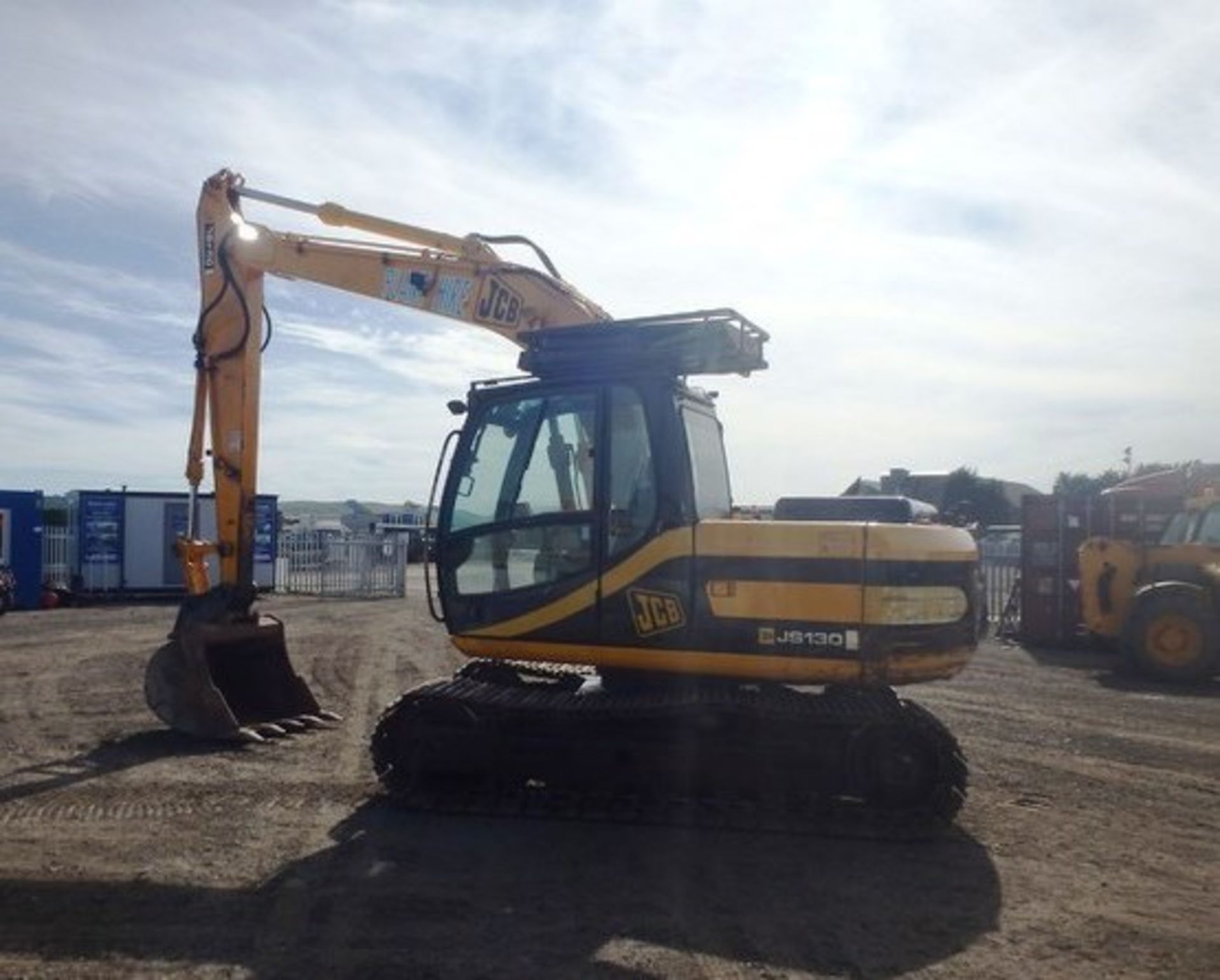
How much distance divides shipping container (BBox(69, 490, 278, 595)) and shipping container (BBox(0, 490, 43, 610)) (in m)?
1.31

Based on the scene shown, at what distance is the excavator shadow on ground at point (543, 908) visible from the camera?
529cm

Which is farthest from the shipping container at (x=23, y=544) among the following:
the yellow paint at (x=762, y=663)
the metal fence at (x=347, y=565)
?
the yellow paint at (x=762, y=663)

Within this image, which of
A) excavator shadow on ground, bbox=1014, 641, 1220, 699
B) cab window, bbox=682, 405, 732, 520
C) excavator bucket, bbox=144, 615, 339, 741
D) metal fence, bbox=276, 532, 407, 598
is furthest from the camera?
metal fence, bbox=276, 532, 407, 598

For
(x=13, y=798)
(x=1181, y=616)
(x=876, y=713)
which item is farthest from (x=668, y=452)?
(x=1181, y=616)

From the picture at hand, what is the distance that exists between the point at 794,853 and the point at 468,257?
547cm

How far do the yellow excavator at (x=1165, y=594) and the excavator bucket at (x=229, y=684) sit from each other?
1050cm

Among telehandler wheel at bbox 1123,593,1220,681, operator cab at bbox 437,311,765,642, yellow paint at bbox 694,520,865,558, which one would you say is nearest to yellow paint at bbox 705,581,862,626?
yellow paint at bbox 694,520,865,558

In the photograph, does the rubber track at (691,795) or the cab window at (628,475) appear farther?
the cab window at (628,475)

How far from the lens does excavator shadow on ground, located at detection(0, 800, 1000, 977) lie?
208 inches

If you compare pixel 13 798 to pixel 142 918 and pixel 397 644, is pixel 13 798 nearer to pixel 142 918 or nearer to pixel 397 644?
pixel 142 918

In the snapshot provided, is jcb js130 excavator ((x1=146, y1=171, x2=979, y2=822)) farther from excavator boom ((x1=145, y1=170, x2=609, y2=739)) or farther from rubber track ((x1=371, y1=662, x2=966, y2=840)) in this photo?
excavator boom ((x1=145, y1=170, x2=609, y2=739))

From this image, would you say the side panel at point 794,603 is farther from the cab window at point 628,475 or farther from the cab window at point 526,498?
the cab window at point 526,498

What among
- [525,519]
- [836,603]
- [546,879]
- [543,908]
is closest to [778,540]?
[836,603]

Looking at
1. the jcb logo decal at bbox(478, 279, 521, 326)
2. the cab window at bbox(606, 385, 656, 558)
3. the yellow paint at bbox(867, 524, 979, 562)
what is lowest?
the yellow paint at bbox(867, 524, 979, 562)
